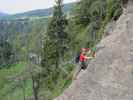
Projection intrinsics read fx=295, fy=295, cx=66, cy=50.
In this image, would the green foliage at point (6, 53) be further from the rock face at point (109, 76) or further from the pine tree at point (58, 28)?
the rock face at point (109, 76)

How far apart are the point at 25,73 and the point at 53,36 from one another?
6.99 meters

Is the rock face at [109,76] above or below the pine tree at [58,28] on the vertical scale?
above

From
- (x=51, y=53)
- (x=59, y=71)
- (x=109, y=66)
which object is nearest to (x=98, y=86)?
(x=109, y=66)

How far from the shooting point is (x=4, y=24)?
158 meters

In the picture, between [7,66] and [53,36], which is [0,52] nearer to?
[7,66]

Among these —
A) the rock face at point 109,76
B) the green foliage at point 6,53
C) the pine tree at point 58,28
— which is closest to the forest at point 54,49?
the pine tree at point 58,28

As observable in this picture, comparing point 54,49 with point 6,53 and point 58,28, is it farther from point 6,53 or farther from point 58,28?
point 6,53

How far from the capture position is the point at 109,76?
991 centimetres

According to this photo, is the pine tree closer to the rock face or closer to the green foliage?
the rock face

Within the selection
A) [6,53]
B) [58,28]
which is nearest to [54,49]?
[58,28]

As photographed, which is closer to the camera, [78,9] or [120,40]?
[120,40]

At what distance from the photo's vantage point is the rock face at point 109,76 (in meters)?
9.22

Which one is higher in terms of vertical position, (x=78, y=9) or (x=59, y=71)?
(x=78, y=9)

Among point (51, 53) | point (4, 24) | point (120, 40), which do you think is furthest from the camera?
point (4, 24)
